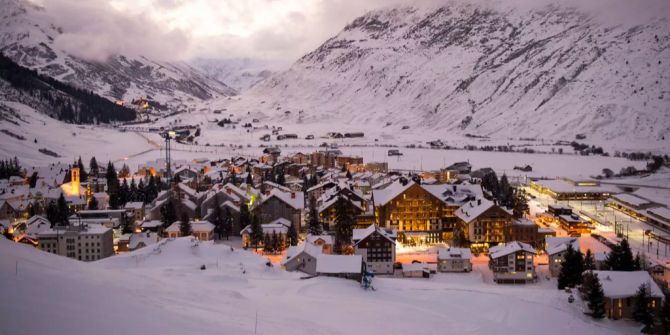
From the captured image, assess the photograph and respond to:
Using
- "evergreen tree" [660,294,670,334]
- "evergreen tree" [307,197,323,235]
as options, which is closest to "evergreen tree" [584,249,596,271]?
"evergreen tree" [660,294,670,334]

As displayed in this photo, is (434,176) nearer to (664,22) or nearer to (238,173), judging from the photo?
(238,173)

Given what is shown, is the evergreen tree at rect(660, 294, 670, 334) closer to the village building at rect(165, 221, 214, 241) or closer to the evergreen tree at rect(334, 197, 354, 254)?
the evergreen tree at rect(334, 197, 354, 254)

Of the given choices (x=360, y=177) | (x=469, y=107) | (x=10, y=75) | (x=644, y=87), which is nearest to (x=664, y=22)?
(x=644, y=87)

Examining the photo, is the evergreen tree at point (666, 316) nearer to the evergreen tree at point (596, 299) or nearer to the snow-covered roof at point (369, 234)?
the evergreen tree at point (596, 299)

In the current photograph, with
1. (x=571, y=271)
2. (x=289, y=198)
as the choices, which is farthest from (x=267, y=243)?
(x=571, y=271)

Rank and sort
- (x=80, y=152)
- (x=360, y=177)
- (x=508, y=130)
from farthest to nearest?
(x=508, y=130), (x=80, y=152), (x=360, y=177)

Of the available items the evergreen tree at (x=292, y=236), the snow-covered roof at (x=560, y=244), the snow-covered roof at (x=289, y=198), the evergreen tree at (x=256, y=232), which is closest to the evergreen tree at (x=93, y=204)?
the snow-covered roof at (x=289, y=198)
